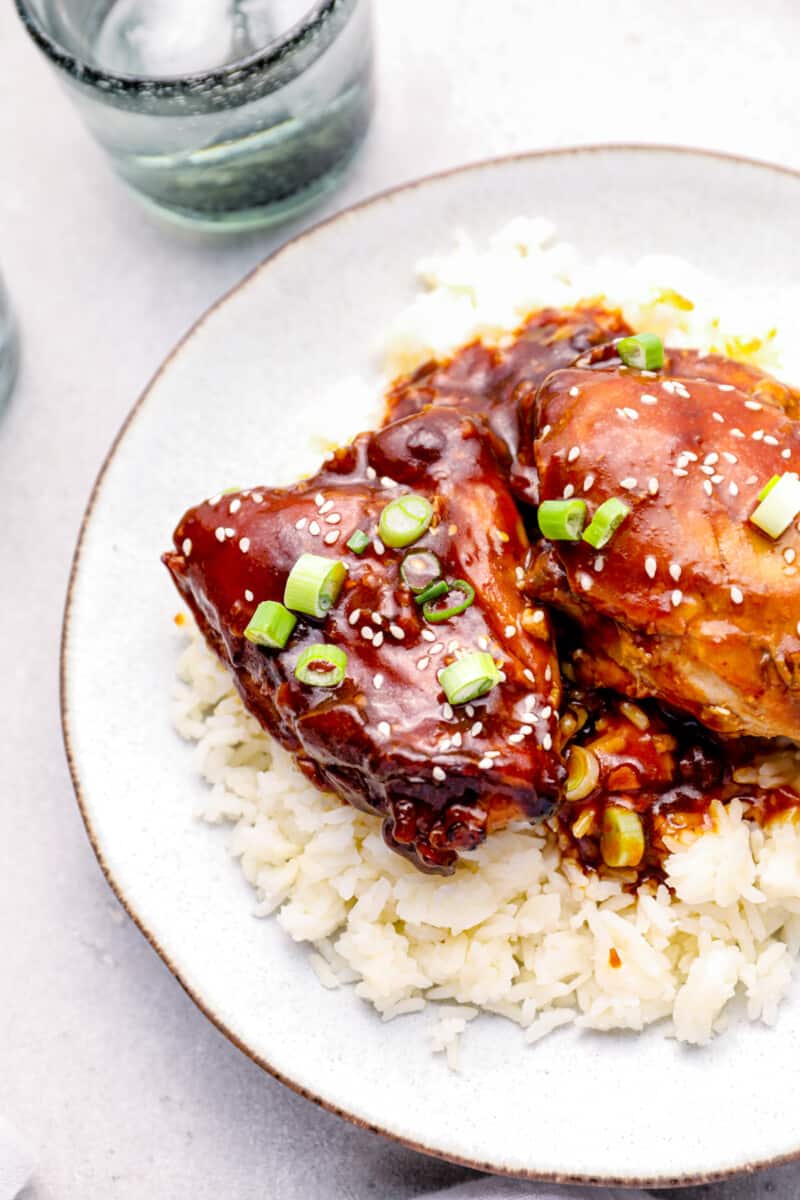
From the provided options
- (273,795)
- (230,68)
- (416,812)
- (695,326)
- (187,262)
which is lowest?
(273,795)

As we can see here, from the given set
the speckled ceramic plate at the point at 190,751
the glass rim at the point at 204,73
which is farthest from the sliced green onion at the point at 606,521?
the glass rim at the point at 204,73

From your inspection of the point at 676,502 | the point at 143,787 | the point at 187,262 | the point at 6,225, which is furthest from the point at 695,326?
the point at 6,225

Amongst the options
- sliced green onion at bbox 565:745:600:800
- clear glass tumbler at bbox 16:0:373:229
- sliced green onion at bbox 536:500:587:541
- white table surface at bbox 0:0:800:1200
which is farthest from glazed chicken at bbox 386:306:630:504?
white table surface at bbox 0:0:800:1200

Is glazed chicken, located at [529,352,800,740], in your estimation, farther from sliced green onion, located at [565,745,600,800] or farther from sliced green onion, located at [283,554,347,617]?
sliced green onion, located at [283,554,347,617]

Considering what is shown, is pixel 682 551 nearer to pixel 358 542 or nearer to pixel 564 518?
pixel 564 518

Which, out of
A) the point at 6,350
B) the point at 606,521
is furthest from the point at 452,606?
the point at 6,350

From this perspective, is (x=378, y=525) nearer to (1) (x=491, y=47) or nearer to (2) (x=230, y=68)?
(2) (x=230, y=68)

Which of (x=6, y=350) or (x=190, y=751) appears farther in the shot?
(x=6, y=350)

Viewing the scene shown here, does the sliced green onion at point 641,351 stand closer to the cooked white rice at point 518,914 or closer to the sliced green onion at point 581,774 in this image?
the cooked white rice at point 518,914
